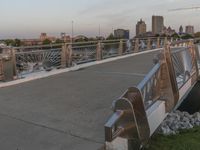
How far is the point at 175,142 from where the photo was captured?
544 centimetres

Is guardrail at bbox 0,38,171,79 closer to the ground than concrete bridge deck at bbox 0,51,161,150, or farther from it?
farther from it

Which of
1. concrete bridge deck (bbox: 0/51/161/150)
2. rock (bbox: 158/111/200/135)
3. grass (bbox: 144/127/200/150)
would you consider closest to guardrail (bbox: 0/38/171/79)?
concrete bridge deck (bbox: 0/51/161/150)

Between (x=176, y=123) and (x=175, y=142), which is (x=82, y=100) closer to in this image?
(x=176, y=123)

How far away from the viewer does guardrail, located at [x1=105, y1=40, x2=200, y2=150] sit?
3787 mm

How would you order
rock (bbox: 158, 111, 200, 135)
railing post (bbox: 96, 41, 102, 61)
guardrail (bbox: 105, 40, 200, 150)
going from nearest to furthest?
guardrail (bbox: 105, 40, 200, 150), rock (bbox: 158, 111, 200, 135), railing post (bbox: 96, 41, 102, 61)

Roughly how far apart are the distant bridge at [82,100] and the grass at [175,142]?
18.4 inches

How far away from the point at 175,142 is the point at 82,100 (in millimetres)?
2371

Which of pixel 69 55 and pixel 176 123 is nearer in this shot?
pixel 176 123

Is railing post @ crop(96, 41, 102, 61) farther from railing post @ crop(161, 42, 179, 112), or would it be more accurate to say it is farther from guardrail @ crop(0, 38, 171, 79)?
railing post @ crop(161, 42, 179, 112)

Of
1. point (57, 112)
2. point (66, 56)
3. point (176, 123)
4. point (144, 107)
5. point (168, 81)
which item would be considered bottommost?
point (176, 123)

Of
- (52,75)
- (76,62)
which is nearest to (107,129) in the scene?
(52,75)

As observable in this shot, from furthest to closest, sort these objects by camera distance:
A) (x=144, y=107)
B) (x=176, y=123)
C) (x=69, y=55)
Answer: (x=69, y=55) → (x=176, y=123) → (x=144, y=107)

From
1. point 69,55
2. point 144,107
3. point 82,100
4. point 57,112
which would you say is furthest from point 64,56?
point 144,107

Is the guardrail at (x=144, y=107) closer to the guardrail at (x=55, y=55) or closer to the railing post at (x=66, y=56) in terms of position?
the guardrail at (x=55, y=55)
